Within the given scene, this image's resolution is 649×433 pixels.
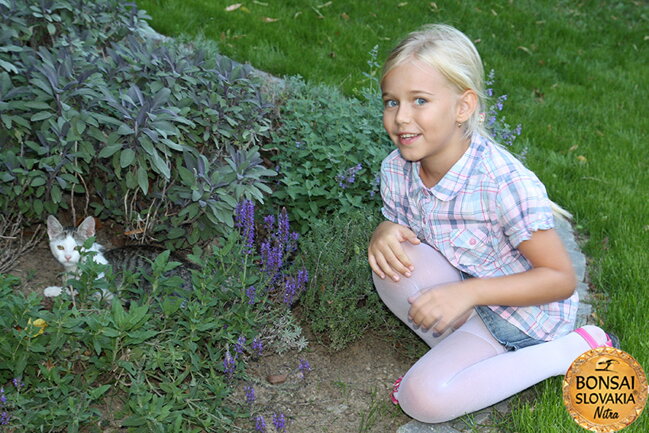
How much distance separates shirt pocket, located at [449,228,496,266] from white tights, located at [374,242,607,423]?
4.7 inches

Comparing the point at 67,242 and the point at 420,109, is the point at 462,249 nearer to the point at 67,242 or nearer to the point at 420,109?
the point at 420,109

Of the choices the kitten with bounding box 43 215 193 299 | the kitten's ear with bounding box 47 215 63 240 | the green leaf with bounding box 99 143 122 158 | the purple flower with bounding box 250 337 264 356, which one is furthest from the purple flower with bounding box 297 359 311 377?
the kitten's ear with bounding box 47 215 63 240

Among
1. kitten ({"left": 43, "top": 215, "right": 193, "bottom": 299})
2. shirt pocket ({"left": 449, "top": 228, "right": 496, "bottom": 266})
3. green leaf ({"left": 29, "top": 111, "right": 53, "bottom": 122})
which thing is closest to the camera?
shirt pocket ({"left": 449, "top": 228, "right": 496, "bottom": 266})

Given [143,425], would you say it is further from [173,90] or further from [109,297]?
[173,90]

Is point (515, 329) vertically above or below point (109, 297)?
above

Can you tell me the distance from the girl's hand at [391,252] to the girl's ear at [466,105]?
0.56 m

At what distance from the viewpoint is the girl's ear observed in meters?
2.92

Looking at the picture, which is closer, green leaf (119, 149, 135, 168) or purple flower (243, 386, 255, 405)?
purple flower (243, 386, 255, 405)

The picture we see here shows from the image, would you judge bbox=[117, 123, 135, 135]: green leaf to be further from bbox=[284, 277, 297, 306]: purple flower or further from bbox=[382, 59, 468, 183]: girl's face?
bbox=[382, 59, 468, 183]: girl's face

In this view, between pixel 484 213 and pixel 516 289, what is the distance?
340 millimetres

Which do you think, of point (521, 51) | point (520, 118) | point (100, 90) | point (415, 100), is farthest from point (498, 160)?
point (521, 51)

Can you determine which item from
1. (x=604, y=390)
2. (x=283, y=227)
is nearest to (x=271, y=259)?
(x=283, y=227)

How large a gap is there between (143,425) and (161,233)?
1.58 m

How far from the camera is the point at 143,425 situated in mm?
2721
